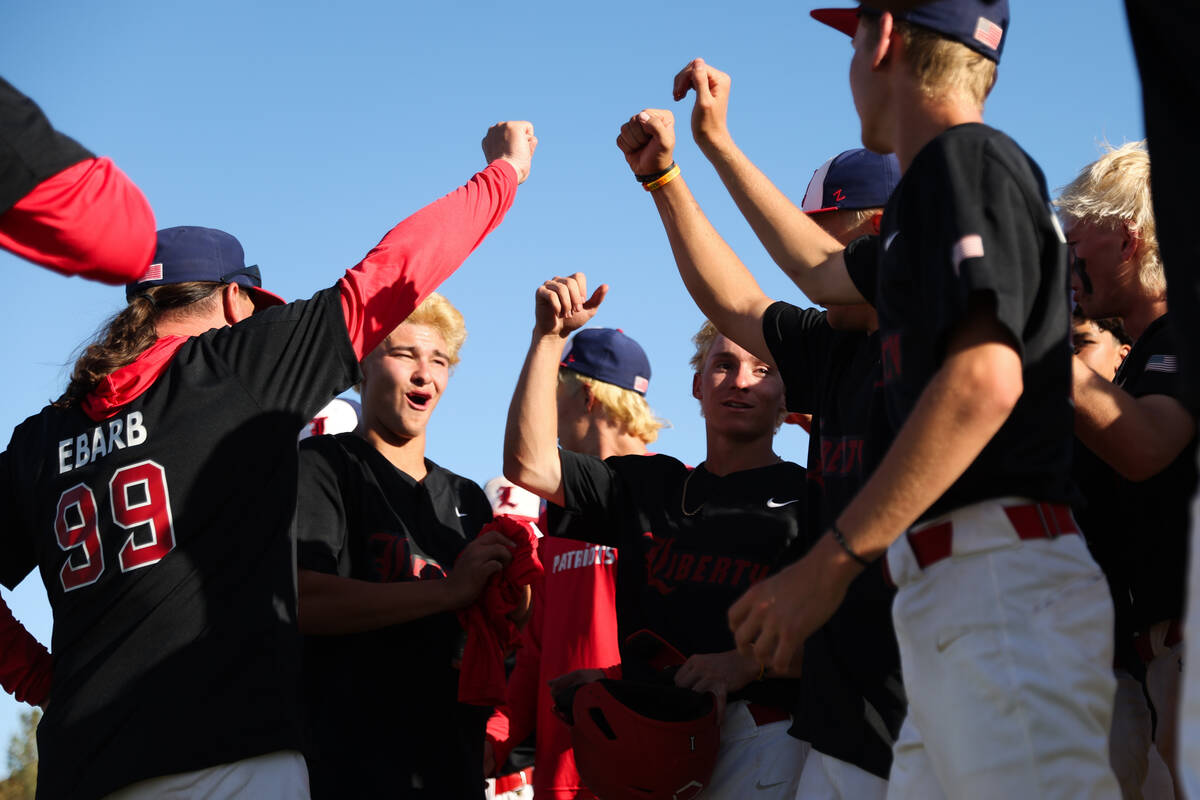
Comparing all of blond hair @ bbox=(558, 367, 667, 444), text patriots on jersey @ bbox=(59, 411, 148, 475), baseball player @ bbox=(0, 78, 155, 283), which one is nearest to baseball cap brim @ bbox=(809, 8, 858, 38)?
baseball player @ bbox=(0, 78, 155, 283)

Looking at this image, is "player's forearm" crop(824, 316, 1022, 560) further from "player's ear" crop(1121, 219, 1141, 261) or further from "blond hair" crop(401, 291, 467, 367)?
"blond hair" crop(401, 291, 467, 367)

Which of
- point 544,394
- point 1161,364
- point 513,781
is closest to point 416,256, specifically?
point 544,394

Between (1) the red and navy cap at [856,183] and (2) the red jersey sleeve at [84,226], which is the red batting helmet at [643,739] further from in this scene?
(2) the red jersey sleeve at [84,226]

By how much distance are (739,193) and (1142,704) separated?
1.91 metres

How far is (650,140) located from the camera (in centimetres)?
391

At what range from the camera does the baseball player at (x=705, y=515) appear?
3689mm

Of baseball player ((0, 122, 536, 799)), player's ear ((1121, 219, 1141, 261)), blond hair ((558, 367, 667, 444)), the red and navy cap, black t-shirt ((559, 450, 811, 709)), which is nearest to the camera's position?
baseball player ((0, 122, 536, 799))

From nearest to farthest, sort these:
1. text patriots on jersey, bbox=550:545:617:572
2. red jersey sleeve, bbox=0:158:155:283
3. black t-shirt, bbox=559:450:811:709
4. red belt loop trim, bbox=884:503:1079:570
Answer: red belt loop trim, bbox=884:503:1079:570 < red jersey sleeve, bbox=0:158:155:283 < black t-shirt, bbox=559:450:811:709 < text patriots on jersey, bbox=550:545:617:572

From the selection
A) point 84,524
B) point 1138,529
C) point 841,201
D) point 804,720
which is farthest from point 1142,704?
point 84,524

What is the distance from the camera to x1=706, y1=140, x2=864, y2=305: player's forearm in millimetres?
3166

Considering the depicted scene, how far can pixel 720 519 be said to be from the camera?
4008 mm

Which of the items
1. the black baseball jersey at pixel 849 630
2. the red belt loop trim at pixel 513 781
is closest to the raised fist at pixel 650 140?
the black baseball jersey at pixel 849 630

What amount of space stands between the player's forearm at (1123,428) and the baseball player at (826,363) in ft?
1.56

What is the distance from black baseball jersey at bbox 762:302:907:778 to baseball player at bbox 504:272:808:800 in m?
Answer: 0.48
